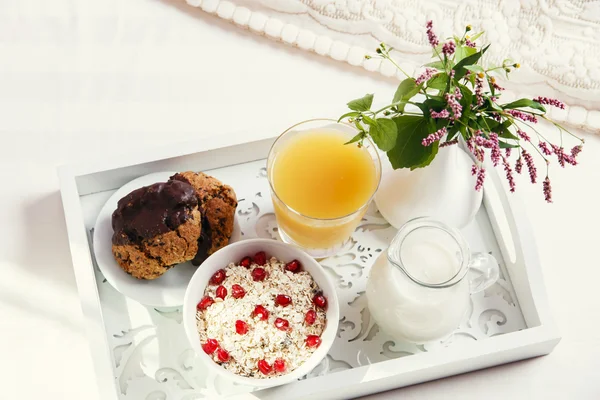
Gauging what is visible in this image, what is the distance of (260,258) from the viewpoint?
4.63 feet

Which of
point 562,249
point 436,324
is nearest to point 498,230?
point 562,249

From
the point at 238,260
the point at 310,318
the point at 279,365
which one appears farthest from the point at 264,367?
the point at 238,260

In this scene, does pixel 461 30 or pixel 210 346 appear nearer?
pixel 210 346

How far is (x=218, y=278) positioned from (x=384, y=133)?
0.45 m

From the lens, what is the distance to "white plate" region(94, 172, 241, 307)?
142 cm

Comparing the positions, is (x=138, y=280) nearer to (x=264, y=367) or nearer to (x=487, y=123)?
(x=264, y=367)

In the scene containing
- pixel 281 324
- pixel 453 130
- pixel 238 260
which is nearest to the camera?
pixel 453 130

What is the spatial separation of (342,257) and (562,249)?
1.75ft

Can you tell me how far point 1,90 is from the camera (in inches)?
68.4

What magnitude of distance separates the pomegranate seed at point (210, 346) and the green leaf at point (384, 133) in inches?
19.0

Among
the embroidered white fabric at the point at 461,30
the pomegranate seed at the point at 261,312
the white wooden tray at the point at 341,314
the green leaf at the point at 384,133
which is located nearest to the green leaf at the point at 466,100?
the green leaf at the point at 384,133

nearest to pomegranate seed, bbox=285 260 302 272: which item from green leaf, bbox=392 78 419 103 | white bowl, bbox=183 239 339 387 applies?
white bowl, bbox=183 239 339 387

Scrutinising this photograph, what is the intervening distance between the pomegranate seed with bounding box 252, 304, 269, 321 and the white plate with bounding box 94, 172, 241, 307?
0.18 meters

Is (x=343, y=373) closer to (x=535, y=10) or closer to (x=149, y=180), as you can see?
(x=149, y=180)
